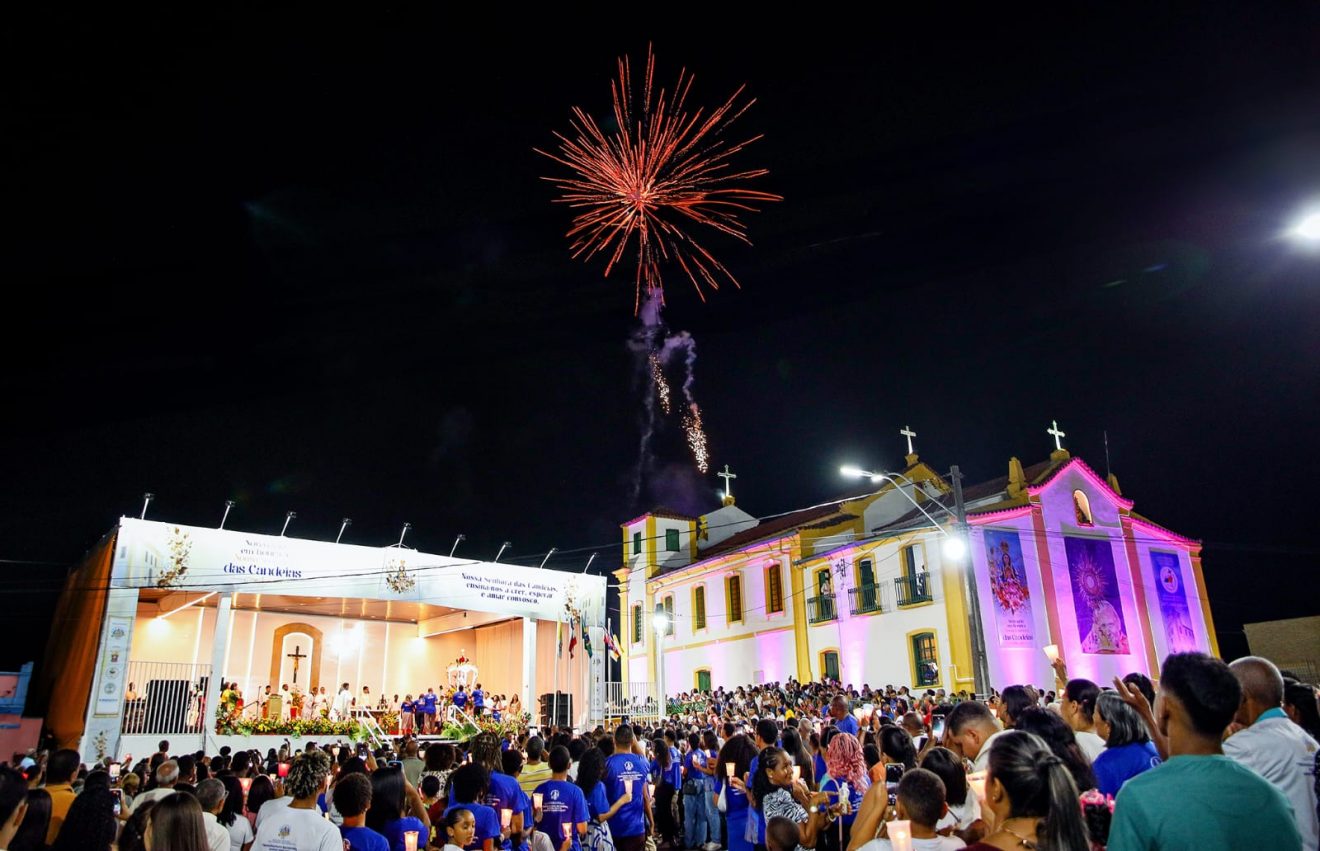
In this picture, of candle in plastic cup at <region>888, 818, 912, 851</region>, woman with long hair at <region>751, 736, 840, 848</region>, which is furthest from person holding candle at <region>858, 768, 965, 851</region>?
woman with long hair at <region>751, 736, 840, 848</region>

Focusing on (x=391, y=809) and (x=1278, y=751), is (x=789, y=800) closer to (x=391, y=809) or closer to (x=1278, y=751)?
(x=391, y=809)

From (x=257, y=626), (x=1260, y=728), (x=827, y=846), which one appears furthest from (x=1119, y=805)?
(x=257, y=626)

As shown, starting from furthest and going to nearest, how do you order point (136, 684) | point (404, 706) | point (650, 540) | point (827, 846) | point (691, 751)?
point (650, 540), point (404, 706), point (136, 684), point (691, 751), point (827, 846)

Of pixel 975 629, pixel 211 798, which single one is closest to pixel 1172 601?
pixel 975 629

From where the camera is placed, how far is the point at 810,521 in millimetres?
36469

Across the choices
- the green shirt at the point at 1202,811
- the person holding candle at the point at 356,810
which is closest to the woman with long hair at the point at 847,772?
the person holding candle at the point at 356,810

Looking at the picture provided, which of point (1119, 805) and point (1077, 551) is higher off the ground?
point (1077, 551)

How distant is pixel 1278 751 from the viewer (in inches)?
145

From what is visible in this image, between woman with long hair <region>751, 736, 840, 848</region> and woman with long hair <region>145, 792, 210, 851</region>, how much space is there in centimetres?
337

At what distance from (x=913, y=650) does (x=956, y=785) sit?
25681 millimetres

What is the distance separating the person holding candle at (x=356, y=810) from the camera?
514 centimetres

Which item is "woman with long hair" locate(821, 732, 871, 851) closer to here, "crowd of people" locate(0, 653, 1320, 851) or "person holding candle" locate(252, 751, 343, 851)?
"crowd of people" locate(0, 653, 1320, 851)

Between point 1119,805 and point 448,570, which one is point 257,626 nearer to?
point 448,570

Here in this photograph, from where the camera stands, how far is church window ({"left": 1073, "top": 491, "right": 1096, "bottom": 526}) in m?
31.3
